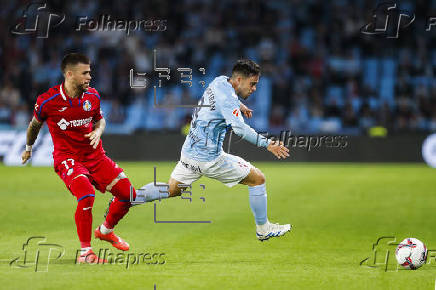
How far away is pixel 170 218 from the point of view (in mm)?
11523

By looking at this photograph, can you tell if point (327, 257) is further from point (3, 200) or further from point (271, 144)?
point (3, 200)

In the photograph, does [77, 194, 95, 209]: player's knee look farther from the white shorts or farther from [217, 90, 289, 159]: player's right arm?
[217, 90, 289, 159]: player's right arm

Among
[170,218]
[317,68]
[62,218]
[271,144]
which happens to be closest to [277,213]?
[170,218]

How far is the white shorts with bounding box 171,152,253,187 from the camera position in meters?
8.70

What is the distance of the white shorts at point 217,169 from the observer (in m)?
8.70

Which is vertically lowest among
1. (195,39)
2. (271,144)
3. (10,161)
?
(10,161)

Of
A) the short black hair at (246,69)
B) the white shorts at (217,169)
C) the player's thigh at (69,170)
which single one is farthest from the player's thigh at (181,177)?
the short black hair at (246,69)

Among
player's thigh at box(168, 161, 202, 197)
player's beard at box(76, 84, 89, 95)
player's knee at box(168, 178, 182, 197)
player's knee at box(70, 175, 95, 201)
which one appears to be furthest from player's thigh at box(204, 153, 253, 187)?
player's beard at box(76, 84, 89, 95)

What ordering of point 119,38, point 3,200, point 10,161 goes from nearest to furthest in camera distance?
point 3,200, point 10,161, point 119,38

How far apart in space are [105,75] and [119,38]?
145cm

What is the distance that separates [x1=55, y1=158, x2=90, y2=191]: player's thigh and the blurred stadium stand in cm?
1420

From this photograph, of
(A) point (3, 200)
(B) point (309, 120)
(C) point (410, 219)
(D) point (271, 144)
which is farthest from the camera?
(B) point (309, 120)

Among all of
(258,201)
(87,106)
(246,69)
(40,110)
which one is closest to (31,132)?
(40,110)

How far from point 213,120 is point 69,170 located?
1762 mm
